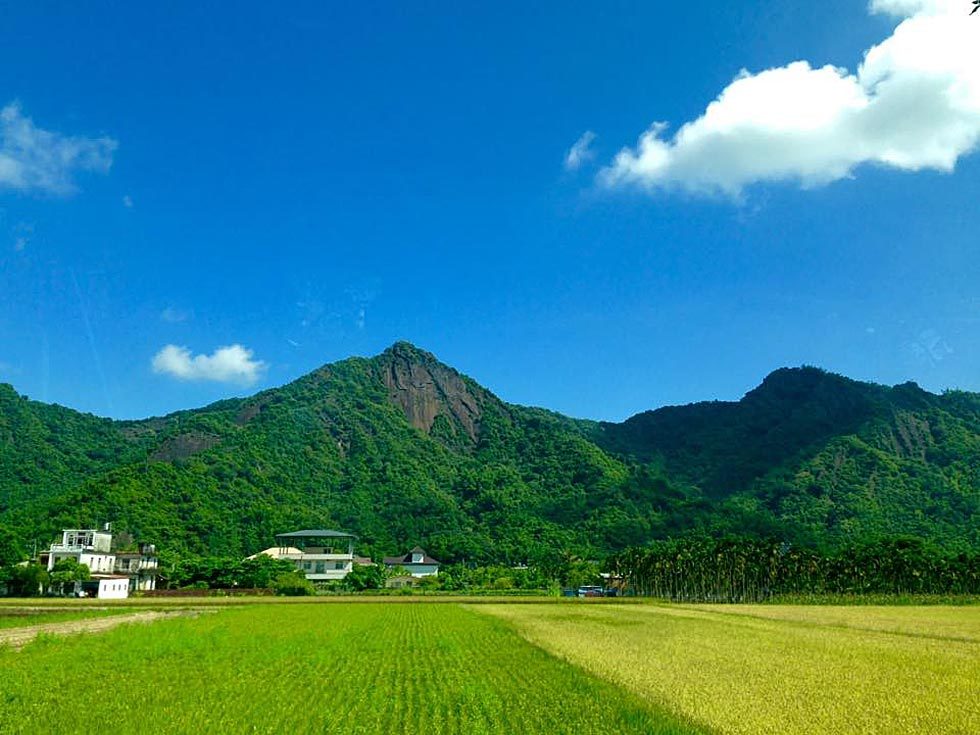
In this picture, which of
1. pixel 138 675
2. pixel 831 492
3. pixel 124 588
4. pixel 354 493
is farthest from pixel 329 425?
pixel 138 675

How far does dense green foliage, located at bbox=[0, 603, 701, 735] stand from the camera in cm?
1512

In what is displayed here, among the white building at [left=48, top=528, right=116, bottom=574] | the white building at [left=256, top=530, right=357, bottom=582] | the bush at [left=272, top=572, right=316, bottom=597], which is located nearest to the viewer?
the white building at [left=48, top=528, right=116, bottom=574]

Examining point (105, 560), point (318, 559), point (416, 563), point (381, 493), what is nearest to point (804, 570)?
point (416, 563)

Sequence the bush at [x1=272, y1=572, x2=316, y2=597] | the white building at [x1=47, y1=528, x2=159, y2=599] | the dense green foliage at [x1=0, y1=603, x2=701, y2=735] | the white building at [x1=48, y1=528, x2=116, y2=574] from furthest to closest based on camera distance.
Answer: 1. the bush at [x1=272, y1=572, x2=316, y2=597]
2. the white building at [x1=48, y1=528, x2=116, y2=574]
3. the white building at [x1=47, y1=528, x2=159, y2=599]
4. the dense green foliage at [x1=0, y1=603, x2=701, y2=735]

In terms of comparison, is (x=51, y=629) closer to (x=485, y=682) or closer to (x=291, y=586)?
(x=485, y=682)

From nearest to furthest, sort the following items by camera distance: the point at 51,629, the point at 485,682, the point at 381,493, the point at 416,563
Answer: the point at 485,682 → the point at 51,629 → the point at 416,563 → the point at 381,493

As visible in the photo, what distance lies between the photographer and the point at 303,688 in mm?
19438

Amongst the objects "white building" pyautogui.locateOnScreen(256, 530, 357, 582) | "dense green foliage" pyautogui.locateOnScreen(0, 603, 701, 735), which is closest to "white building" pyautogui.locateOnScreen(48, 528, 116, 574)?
"white building" pyautogui.locateOnScreen(256, 530, 357, 582)

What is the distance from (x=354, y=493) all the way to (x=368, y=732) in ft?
523

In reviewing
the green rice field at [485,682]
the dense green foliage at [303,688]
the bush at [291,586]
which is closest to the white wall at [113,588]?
the bush at [291,586]

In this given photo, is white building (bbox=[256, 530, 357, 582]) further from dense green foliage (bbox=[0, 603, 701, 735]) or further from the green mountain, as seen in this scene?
dense green foliage (bbox=[0, 603, 701, 735])

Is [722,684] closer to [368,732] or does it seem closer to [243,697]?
[368,732]

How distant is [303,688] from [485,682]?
5.02 metres

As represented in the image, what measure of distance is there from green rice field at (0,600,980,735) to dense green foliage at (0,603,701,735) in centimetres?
7
